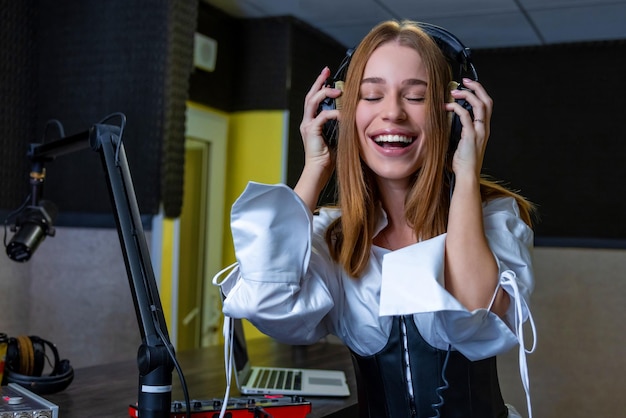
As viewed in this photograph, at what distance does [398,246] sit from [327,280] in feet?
0.47

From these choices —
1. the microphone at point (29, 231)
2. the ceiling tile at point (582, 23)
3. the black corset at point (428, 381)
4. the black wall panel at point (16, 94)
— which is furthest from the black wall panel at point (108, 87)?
the ceiling tile at point (582, 23)

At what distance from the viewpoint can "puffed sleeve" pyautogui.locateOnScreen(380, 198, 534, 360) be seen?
1002 millimetres

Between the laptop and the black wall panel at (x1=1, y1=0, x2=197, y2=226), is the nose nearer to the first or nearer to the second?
the laptop

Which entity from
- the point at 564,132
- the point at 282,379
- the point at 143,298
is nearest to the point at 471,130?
the point at 143,298

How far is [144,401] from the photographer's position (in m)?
1.07

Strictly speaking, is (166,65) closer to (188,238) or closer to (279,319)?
(188,238)

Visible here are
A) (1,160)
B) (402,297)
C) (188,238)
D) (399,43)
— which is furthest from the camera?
(188,238)

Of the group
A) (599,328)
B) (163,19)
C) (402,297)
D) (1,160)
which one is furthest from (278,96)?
(402,297)

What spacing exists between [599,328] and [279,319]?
2179mm

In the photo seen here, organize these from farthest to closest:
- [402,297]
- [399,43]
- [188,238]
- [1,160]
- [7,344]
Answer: [188,238], [1,160], [7,344], [399,43], [402,297]

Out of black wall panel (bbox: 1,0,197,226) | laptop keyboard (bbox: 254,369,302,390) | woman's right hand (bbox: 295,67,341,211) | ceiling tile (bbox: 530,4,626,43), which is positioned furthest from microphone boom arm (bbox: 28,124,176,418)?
ceiling tile (bbox: 530,4,626,43)

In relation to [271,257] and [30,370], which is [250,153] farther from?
[271,257]

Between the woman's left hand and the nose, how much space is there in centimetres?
7

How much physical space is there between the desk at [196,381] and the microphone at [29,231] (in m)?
0.31
